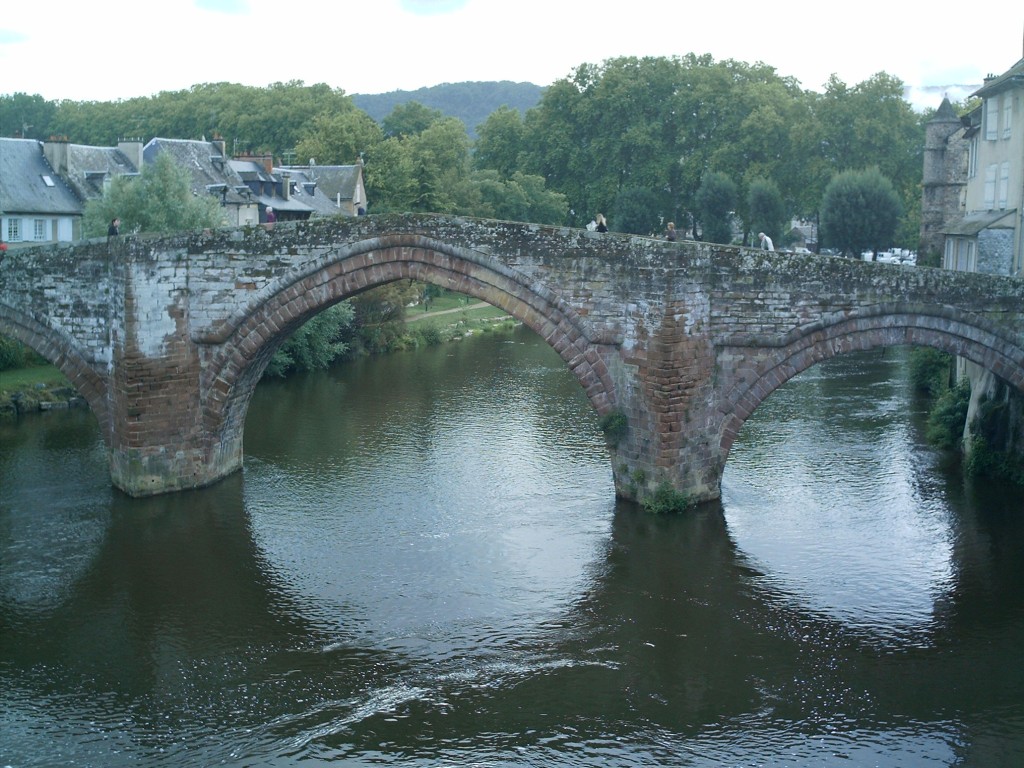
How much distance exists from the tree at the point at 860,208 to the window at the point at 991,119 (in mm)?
24327

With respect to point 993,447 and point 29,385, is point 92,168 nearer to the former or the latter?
point 29,385

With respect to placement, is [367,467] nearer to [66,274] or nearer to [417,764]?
[66,274]

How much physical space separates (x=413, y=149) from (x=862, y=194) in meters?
20.9

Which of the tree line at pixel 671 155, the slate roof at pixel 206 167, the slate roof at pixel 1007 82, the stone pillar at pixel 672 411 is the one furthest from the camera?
the tree line at pixel 671 155

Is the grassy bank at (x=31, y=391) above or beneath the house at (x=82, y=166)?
beneath

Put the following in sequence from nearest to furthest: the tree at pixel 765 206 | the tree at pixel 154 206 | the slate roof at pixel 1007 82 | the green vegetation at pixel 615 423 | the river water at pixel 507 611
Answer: the river water at pixel 507 611 → the green vegetation at pixel 615 423 → the slate roof at pixel 1007 82 → the tree at pixel 154 206 → the tree at pixel 765 206

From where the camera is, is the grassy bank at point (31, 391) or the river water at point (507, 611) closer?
the river water at point (507, 611)

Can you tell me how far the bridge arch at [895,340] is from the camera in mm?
17953

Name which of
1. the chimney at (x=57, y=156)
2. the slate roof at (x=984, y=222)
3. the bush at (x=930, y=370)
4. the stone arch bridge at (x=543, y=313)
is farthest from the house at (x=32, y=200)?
the slate roof at (x=984, y=222)

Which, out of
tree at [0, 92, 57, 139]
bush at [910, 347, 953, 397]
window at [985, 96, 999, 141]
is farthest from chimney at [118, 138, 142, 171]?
tree at [0, 92, 57, 139]

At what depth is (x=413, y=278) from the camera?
19.1 meters

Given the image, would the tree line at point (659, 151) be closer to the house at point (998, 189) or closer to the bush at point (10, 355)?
the bush at point (10, 355)

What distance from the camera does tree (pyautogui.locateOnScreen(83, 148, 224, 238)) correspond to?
2919 centimetres

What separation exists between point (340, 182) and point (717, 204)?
17861mm
